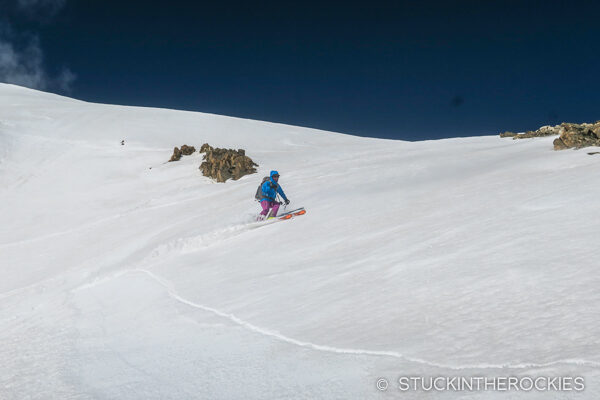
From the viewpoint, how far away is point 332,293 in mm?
4504

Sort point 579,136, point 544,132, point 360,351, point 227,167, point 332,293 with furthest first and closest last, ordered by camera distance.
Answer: point 227,167
point 544,132
point 579,136
point 332,293
point 360,351

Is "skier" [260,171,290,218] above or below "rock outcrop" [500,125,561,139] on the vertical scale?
below

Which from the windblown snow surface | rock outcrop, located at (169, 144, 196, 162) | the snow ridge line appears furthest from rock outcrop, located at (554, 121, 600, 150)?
rock outcrop, located at (169, 144, 196, 162)

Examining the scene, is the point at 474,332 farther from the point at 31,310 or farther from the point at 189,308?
the point at 31,310

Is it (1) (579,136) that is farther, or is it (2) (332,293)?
(1) (579,136)

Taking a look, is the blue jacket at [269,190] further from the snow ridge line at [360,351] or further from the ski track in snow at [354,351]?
the snow ridge line at [360,351]

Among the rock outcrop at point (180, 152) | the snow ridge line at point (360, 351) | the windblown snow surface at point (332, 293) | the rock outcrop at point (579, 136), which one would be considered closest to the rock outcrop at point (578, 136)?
the rock outcrop at point (579, 136)

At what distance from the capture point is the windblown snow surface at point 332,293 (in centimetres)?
289

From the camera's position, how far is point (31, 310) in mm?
6609

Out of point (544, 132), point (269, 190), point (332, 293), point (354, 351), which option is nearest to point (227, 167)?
point (269, 190)

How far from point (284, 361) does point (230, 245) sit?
17.3 feet

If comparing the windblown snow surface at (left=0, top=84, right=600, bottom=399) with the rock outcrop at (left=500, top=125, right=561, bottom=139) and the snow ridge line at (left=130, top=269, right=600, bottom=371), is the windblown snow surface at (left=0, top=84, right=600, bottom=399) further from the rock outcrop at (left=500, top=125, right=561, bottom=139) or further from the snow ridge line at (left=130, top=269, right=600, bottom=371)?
the rock outcrop at (left=500, top=125, right=561, bottom=139)

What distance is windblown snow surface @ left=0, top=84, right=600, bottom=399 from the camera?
114 inches

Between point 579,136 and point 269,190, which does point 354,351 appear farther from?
point 579,136
